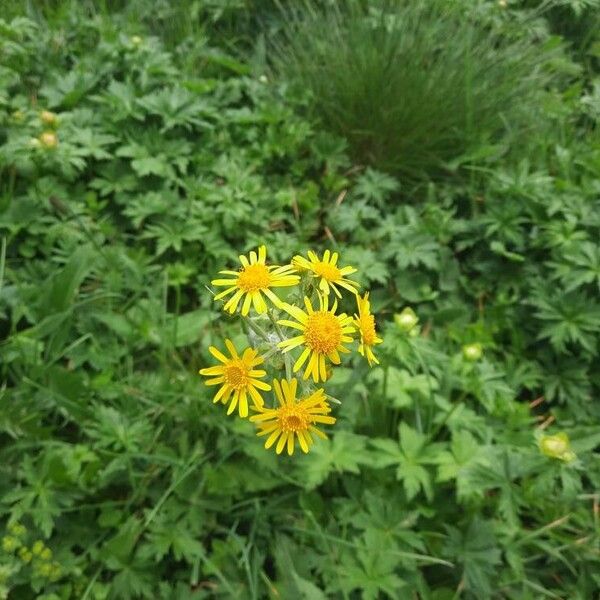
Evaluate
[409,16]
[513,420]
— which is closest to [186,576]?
[513,420]

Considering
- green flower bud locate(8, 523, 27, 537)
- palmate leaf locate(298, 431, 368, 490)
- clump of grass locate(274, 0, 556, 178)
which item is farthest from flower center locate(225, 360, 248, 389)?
clump of grass locate(274, 0, 556, 178)

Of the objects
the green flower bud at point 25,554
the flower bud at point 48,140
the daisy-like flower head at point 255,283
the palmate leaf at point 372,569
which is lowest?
the green flower bud at point 25,554

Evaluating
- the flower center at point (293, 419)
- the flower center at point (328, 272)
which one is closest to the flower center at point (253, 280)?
the flower center at point (328, 272)

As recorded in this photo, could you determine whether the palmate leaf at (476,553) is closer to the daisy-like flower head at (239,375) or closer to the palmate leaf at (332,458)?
the palmate leaf at (332,458)

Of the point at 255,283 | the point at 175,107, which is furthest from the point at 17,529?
the point at 175,107

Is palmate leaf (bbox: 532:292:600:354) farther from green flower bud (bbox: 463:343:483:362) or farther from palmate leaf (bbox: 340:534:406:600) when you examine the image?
palmate leaf (bbox: 340:534:406:600)

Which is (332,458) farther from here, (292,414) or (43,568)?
(43,568)
